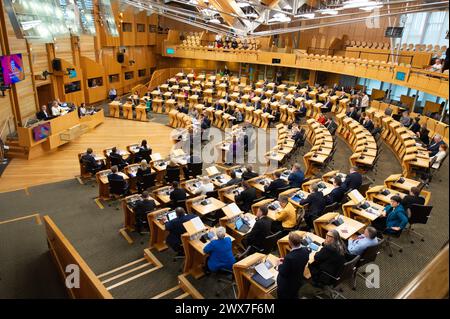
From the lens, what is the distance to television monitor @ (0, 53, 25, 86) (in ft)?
40.0

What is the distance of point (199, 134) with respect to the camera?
15.4m

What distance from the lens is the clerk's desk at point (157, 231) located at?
7.27 meters

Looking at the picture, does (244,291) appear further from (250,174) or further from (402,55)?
(402,55)

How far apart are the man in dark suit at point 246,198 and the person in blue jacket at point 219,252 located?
7.72ft

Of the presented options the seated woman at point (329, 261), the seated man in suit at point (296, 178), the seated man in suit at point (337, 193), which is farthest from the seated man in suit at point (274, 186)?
the seated woman at point (329, 261)

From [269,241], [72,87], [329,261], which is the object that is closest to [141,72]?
[72,87]

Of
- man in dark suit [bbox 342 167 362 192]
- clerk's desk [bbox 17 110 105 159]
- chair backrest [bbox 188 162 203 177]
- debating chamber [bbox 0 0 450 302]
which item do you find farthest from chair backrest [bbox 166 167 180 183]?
clerk's desk [bbox 17 110 105 159]

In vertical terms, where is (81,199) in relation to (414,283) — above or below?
below

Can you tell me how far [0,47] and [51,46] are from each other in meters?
4.59

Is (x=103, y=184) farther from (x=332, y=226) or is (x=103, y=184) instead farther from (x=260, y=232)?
(x=332, y=226)

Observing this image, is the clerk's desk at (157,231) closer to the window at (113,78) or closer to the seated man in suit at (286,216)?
the seated man in suit at (286,216)

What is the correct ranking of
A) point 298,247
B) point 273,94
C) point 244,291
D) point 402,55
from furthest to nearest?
point 273,94 < point 402,55 < point 244,291 < point 298,247

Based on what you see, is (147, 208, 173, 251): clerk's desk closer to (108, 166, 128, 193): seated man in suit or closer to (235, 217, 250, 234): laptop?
(235, 217, 250, 234): laptop

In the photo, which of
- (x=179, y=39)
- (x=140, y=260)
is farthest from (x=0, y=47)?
(x=179, y=39)
